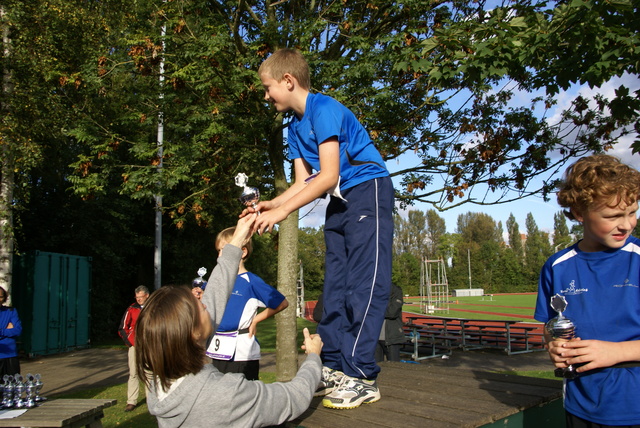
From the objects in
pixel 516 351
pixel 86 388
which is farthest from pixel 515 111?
pixel 86 388

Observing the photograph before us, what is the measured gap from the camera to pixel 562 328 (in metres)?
2.00

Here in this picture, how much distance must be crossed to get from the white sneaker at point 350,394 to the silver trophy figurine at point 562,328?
1.20m

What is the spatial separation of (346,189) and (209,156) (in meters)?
7.95

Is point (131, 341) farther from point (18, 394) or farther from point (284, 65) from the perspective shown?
point (284, 65)

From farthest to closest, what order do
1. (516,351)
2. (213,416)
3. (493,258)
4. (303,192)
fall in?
1. (493,258)
2. (516,351)
3. (303,192)
4. (213,416)

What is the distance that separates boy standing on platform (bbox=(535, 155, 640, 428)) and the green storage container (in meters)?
18.0

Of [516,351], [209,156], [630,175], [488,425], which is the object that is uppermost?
[209,156]

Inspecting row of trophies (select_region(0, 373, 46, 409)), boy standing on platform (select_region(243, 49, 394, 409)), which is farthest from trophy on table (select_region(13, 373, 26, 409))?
boy standing on platform (select_region(243, 49, 394, 409))

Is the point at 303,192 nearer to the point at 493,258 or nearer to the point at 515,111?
the point at 515,111

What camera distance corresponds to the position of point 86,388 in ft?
35.9

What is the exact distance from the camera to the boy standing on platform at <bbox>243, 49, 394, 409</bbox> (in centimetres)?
287

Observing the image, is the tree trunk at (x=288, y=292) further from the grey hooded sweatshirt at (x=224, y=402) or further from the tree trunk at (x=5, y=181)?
the grey hooded sweatshirt at (x=224, y=402)

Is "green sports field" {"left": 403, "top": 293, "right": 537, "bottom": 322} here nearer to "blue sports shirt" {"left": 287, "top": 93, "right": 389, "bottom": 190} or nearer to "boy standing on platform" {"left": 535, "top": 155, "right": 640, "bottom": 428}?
"blue sports shirt" {"left": 287, "top": 93, "right": 389, "bottom": 190}

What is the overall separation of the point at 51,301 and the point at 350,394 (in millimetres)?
17578
